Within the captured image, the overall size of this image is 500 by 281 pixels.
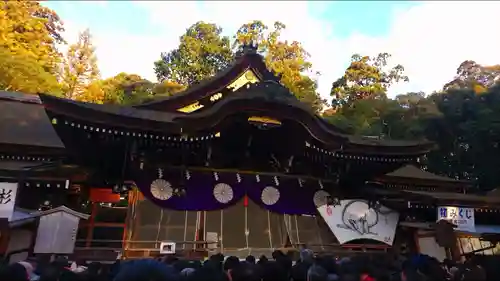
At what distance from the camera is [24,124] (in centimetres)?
1135

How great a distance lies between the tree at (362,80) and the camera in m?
30.1

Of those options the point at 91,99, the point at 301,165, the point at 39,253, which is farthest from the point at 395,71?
the point at 39,253

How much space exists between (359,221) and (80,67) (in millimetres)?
23320

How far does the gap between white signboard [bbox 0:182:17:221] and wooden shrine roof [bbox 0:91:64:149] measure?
289 centimetres

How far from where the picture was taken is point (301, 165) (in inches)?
411

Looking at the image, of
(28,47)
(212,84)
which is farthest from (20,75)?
(212,84)

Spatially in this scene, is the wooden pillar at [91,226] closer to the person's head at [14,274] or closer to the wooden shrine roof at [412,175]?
the person's head at [14,274]

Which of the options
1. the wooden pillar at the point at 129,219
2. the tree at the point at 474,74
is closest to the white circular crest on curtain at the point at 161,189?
the wooden pillar at the point at 129,219

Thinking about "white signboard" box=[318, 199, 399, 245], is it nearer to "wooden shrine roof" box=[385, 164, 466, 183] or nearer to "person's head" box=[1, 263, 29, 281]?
"wooden shrine roof" box=[385, 164, 466, 183]

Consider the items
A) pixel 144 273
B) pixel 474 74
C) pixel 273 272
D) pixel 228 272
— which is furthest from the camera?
pixel 474 74

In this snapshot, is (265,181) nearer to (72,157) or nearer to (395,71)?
(72,157)

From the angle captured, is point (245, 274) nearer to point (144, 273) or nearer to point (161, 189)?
point (144, 273)

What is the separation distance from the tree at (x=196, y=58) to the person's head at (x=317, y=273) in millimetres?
25299

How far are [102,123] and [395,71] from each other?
28.2 m
